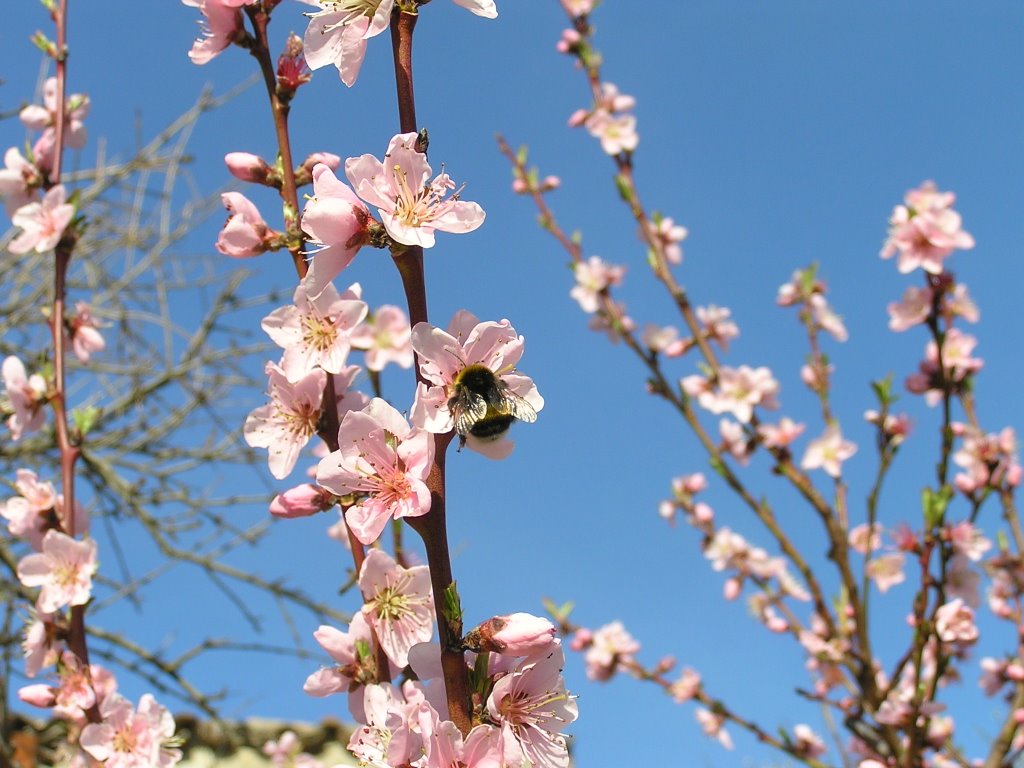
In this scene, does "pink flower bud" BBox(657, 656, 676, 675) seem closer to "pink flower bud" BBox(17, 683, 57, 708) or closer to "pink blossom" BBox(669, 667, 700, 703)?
"pink blossom" BBox(669, 667, 700, 703)

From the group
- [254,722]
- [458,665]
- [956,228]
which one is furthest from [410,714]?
[254,722]

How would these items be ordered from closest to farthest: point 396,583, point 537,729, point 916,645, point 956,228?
point 537,729
point 396,583
point 916,645
point 956,228

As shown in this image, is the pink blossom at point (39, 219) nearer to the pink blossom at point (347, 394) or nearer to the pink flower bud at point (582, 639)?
the pink blossom at point (347, 394)

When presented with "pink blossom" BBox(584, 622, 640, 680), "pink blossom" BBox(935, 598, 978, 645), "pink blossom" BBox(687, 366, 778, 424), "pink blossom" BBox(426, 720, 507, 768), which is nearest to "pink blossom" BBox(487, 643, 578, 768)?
"pink blossom" BBox(426, 720, 507, 768)

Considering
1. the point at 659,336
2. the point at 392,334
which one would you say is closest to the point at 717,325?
the point at 659,336

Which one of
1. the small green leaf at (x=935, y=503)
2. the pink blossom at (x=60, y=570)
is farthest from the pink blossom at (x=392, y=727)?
the small green leaf at (x=935, y=503)

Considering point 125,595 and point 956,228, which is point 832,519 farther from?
point 125,595
